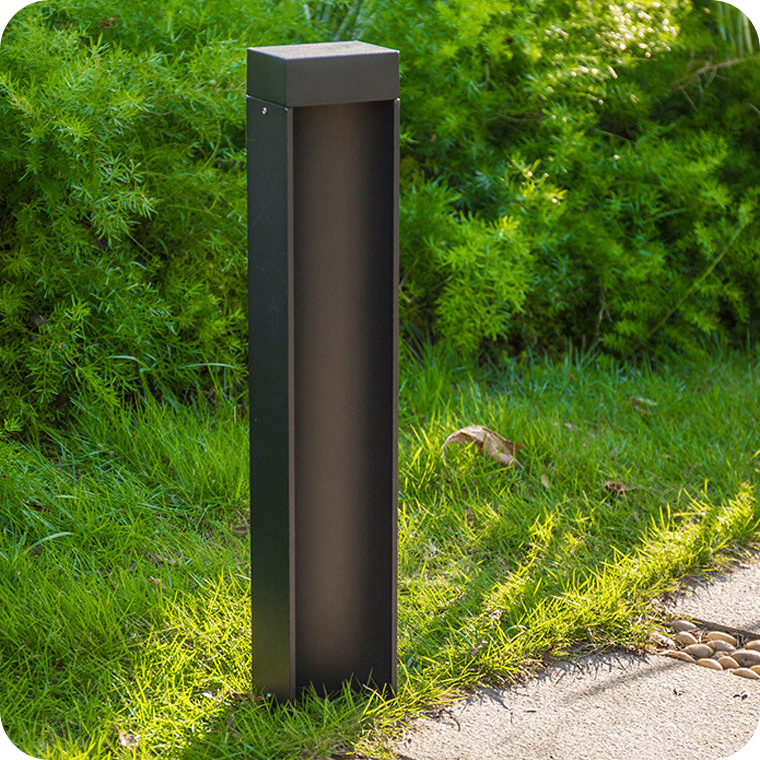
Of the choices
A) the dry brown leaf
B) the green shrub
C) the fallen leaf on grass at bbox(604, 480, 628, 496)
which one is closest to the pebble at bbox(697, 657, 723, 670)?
the fallen leaf on grass at bbox(604, 480, 628, 496)

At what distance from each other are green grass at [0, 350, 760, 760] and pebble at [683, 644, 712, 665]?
0.12 metres

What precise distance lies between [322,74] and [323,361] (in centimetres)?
61

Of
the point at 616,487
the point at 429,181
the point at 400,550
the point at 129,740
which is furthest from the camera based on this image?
the point at 429,181

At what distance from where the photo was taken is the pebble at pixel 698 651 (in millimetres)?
3061

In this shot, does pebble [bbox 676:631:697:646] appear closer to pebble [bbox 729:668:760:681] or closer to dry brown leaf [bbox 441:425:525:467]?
pebble [bbox 729:668:760:681]

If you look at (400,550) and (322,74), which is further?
(400,550)

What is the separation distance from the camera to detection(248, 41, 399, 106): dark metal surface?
7.43 feet

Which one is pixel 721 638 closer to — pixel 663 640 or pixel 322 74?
pixel 663 640

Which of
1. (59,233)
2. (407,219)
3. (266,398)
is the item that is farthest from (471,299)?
(266,398)

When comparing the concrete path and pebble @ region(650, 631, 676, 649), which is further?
pebble @ region(650, 631, 676, 649)

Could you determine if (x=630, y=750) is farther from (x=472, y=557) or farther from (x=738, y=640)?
(x=472, y=557)

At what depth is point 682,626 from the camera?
317 centimetres

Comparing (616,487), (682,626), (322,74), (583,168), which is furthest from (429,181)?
(322,74)

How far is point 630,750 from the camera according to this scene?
263cm
